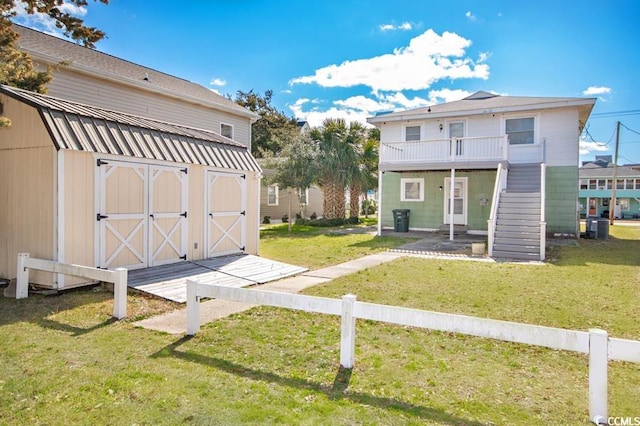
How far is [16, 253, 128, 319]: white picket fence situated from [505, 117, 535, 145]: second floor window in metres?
16.1

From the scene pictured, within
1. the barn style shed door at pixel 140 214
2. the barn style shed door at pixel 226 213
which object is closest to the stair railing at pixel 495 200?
the barn style shed door at pixel 226 213

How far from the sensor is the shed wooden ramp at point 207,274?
700cm

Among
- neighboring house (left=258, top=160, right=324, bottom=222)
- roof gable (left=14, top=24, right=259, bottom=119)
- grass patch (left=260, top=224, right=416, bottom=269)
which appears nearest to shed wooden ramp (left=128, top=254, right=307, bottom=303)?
grass patch (left=260, top=224, right=416, bottom=269)

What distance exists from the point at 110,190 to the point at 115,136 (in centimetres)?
108

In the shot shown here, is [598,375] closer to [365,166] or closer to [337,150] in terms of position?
[337,150]

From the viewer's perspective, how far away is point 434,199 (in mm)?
18438

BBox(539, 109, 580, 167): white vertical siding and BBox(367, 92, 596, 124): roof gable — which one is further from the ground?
BBox(367, 92, 596, 124): roof gable

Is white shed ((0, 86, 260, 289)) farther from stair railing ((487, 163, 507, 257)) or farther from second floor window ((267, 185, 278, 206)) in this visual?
second floor window ((267, 185, 278, 206))

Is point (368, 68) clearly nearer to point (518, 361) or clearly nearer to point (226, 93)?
point (226, 93)

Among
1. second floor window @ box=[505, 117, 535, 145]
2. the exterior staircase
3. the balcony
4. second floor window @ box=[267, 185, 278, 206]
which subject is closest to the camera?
the exterior staircase

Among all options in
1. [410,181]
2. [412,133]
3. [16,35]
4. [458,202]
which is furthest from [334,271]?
[412,133]

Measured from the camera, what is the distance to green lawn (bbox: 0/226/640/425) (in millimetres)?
3084

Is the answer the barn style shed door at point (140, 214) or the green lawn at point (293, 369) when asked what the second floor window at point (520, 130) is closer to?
the green lawn at point (293, 369)

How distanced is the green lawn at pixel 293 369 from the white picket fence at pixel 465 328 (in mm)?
259
